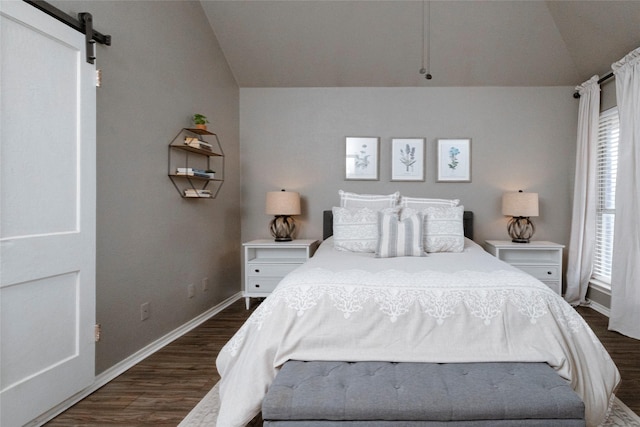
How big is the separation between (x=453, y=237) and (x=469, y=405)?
1.90 metres

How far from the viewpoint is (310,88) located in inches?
171

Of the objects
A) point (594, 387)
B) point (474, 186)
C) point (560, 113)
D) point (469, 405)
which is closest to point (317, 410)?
point (469, 405)

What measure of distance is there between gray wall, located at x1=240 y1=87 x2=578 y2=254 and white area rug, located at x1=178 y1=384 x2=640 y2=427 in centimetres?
239

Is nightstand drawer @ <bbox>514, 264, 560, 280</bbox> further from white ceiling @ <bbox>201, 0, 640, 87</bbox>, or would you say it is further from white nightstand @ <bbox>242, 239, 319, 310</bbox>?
white nightstand @ <bbox>242, 239, 319, 310</bbox>

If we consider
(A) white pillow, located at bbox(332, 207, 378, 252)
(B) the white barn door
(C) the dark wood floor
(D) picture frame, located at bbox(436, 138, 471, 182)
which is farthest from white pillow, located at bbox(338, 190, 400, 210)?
(B) the white barn door

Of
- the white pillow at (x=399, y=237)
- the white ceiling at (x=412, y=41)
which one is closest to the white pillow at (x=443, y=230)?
the white pillow at (x=399, y=237)

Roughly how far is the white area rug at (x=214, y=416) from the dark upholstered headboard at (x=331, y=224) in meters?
2.17

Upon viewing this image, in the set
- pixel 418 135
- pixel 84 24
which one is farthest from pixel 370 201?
pixel 84 24

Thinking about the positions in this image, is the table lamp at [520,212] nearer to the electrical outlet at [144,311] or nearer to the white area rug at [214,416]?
the white area rug at [214,416]

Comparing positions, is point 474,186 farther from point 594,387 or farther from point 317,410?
point 317,410

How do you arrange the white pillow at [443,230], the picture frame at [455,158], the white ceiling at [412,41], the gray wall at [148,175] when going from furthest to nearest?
the picture frame at [455,158] → the white ceiling at [412,41] → the white pillow at [443,230] → the gray wall at [148,175]

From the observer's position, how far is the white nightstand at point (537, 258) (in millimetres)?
3691

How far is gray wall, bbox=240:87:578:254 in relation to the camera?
163 inches

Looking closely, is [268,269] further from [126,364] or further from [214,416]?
[214,416]
